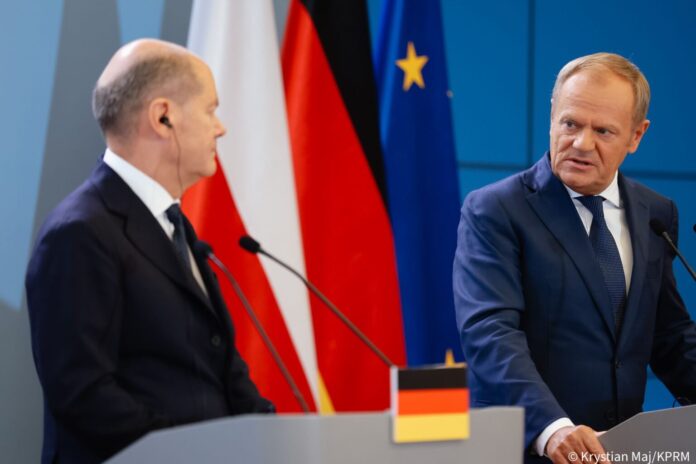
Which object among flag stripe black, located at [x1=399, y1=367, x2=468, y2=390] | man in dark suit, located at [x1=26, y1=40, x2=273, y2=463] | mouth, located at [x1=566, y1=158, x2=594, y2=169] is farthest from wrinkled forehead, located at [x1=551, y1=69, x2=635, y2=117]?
flag stripe black, located at [x1=399, y1=367, x2=468, y2=390]

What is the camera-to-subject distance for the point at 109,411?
5.43 feet

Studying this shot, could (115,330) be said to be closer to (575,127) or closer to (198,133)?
(198,133)

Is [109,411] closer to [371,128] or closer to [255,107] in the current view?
[255,107]

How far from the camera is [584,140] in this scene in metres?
2.42

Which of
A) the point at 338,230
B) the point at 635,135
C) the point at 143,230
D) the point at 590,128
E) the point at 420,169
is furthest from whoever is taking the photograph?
the point at 420,169

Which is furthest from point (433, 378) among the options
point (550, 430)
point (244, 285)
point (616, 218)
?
point (244, 285)

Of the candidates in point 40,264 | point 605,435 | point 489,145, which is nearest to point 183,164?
point 40,264

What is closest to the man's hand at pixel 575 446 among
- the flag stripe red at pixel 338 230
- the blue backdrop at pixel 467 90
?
the flag stripe red at pixel 338 230

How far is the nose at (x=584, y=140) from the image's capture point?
2.42 meters

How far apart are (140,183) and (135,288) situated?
247mm

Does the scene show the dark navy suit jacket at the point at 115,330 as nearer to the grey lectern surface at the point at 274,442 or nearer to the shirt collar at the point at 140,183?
the shirt collar at the point at 140,183

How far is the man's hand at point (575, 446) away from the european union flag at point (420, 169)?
3.80 feet

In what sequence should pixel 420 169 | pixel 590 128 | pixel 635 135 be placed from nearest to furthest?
pixel 590 128 → pixel 635 135 → pixel 420 169

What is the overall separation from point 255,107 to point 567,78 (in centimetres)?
102
